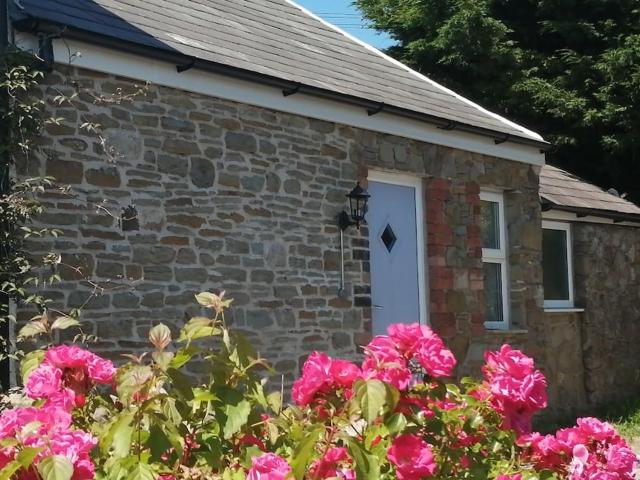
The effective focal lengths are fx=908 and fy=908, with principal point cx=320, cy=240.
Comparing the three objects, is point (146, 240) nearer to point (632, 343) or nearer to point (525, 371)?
point (525, 371)

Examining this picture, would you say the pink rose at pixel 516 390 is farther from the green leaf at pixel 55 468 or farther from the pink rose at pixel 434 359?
the green leaf at pixel 55 468

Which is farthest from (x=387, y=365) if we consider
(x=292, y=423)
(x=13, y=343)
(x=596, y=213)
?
(x=596, y=213)

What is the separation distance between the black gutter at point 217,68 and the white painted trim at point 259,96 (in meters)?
0.08

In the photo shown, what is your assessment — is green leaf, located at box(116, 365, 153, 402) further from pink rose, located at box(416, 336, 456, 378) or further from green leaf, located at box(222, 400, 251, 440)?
pink rose, located at box(416, 336, 456, 378)

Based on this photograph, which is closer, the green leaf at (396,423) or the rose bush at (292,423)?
the rose bush at (292,423)

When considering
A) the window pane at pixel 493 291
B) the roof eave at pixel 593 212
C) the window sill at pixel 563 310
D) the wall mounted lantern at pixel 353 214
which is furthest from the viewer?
the roof eave at pixel 593 212

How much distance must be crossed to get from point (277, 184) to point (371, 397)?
217 inches

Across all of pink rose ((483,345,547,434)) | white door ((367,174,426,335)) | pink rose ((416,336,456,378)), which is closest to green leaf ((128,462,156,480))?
pink rose ((416,336,456,378))

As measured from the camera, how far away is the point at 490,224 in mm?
10547

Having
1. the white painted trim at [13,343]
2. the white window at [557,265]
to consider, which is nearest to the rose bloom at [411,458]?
the white painted trim at [13,343]

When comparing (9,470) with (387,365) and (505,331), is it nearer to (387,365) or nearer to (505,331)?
(387,365)

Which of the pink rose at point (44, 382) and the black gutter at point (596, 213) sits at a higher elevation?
the black gutter at point (596, 213)

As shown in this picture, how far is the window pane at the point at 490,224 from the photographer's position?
1041 centimetres

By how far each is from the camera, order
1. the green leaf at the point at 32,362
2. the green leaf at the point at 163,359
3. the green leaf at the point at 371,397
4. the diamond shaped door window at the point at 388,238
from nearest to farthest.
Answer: the green leaf at the point at 371,397
the green leaf at the point at 163,359
the green leaf at the point at 32,362
the diamond shaped door window at the point at 388,238
